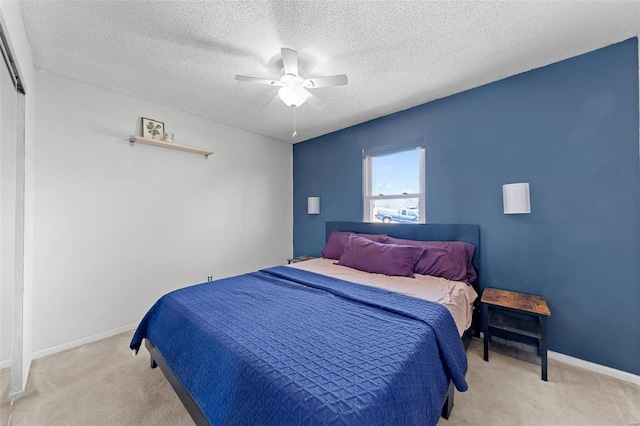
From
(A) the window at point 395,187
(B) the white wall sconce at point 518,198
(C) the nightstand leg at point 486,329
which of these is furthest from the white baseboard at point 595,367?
(A) the window at point 395,187

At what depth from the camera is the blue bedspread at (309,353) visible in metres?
0.96

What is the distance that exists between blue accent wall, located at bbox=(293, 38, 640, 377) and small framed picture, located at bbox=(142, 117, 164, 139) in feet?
10.5

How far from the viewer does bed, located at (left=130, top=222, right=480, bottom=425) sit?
0.96 metres

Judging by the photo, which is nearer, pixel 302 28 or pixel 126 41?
pixel 302 28

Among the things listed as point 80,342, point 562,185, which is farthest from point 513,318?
point 80,342

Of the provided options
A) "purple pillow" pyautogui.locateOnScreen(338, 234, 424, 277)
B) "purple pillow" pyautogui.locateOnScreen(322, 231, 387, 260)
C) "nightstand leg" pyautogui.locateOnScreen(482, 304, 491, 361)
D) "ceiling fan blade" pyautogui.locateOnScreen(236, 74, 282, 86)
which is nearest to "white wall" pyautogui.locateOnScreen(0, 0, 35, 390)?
"ceiling fan blade" pyautogui.locateOnScreen(236, 74, 282, 86)

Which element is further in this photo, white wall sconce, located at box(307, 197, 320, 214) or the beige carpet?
white wall sconce, located at box(307, 197, 320, 214)

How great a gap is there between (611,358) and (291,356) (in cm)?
259

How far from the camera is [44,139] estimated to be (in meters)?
2.30

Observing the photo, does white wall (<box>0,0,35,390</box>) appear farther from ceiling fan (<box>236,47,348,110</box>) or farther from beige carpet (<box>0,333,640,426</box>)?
ceiling fan (<box>236,47,348,110</box>)

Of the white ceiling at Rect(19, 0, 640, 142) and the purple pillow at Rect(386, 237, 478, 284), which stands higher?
the white ceiling at Rect(19, 0, 640, 142)

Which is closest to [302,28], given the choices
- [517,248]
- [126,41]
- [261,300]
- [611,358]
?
[126,41]

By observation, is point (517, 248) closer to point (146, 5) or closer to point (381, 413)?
point (381, 413)

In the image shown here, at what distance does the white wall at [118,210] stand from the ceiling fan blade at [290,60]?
2.02 m
